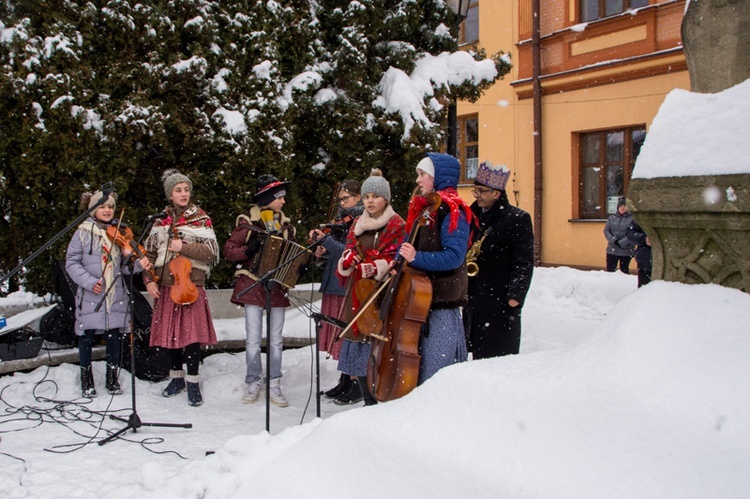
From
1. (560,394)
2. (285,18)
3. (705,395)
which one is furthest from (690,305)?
(285,18)

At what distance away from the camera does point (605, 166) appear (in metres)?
14.0

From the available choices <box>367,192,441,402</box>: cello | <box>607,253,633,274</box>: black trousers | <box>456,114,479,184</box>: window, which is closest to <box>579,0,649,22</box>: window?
<box>456,114,479,184</box>: window

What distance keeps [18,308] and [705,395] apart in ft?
21.2

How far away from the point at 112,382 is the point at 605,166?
37.3 feet

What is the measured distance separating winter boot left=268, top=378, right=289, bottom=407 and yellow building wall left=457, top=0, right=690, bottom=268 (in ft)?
32.5

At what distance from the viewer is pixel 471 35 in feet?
55.2

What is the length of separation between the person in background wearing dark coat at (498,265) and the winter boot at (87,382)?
125 inches

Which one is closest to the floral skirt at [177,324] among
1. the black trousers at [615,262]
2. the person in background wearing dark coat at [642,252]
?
the person in background wearing dark coat at [642,252]

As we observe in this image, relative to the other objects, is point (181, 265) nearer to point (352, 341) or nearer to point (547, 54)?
point (352, 341)

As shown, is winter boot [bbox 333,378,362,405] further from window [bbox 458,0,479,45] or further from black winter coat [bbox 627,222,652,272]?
window [bbox 458,0,479,45]

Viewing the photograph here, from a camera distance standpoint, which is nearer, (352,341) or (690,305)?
(690,305)

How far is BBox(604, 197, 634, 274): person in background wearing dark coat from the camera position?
11094mm

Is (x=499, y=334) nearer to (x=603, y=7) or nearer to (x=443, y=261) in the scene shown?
(x=443, y=261)

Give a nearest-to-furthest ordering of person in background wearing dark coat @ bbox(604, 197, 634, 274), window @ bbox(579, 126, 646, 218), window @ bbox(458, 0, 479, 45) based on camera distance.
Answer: person in background wearing dark coat @ bbox(604, 197, 634, 274) → window @ bbox(579, 126, 646, 218) → window @ bbox(458, 0, 479, 45)
